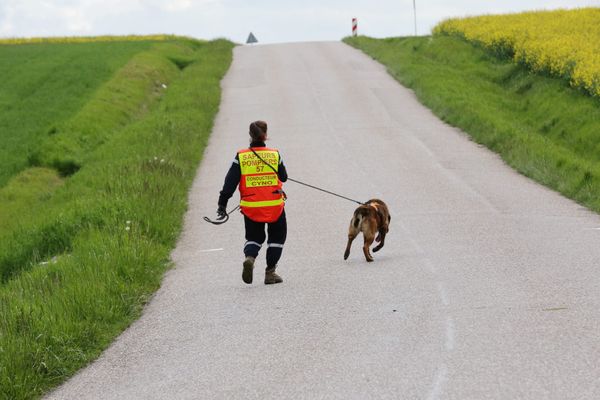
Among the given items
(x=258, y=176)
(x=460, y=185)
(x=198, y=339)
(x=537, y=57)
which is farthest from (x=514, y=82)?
(x=198, y=339)

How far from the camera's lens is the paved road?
6898 millimetres

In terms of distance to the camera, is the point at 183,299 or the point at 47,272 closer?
the point at 183,299

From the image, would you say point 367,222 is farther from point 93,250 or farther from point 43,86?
point 43,86

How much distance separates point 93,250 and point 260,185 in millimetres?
2484

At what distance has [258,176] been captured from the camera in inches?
402

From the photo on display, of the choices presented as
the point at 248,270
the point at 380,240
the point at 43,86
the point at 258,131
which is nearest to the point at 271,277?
the point at 248,270

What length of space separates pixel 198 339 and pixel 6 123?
918 inches

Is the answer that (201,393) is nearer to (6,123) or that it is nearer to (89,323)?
(89,323)

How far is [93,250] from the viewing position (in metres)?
11.3

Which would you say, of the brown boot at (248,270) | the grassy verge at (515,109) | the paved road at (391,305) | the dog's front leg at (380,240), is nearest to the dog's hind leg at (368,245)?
the paved road at (391,305)

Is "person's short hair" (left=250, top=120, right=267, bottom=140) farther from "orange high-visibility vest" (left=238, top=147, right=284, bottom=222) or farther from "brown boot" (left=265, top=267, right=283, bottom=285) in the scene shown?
"brown boot" (left=265, top=267, right=283, bottom=285)

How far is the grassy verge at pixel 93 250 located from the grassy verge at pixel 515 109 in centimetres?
721

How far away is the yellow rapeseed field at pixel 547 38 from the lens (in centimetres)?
2778

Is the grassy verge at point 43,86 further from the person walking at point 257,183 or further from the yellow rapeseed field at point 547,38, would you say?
the yellow rapeseed field at point 547,38
